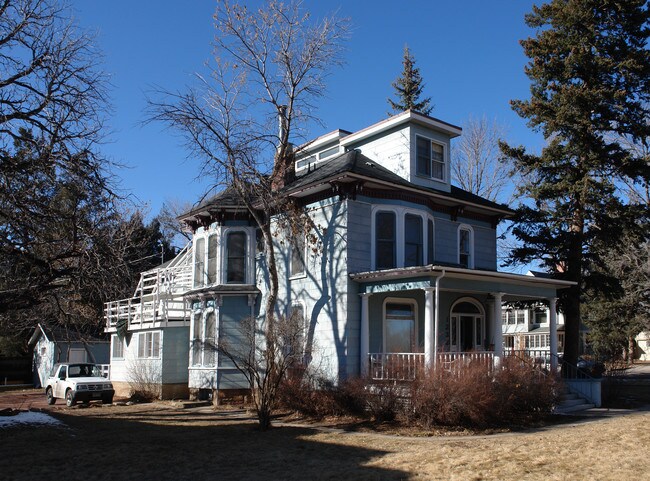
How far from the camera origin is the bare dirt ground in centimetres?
Result: 1075

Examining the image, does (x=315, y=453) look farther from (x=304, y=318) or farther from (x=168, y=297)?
(x=168, y=297)

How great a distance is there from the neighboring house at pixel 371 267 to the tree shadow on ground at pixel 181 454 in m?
3.14

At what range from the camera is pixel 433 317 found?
18734 millimetres

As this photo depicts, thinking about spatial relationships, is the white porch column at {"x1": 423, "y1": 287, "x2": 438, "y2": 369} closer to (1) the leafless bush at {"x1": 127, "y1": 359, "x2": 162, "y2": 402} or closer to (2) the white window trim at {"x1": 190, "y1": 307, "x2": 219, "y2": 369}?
(2) the white window trim at {"x1": 190, "y1": 307, "x2": 219, "y2": 369}

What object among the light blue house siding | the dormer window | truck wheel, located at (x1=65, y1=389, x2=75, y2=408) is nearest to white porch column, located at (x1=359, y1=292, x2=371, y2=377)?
the dormer window

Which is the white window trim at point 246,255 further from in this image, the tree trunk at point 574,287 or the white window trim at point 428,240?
the tree trunk at point 574,287

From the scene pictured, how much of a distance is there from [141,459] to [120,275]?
421cm

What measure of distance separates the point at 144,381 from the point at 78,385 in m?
2.96

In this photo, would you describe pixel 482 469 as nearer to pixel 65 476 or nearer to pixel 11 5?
pixel 65 476

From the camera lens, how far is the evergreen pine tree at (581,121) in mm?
23250

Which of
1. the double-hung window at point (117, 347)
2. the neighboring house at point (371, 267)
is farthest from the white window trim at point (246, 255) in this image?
the double-hung window at point (117, 347)

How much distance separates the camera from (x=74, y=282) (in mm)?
15531

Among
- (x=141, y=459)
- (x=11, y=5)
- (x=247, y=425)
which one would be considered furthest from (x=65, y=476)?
(x=11, y=5)

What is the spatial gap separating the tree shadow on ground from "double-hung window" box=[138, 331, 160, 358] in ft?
30.0
